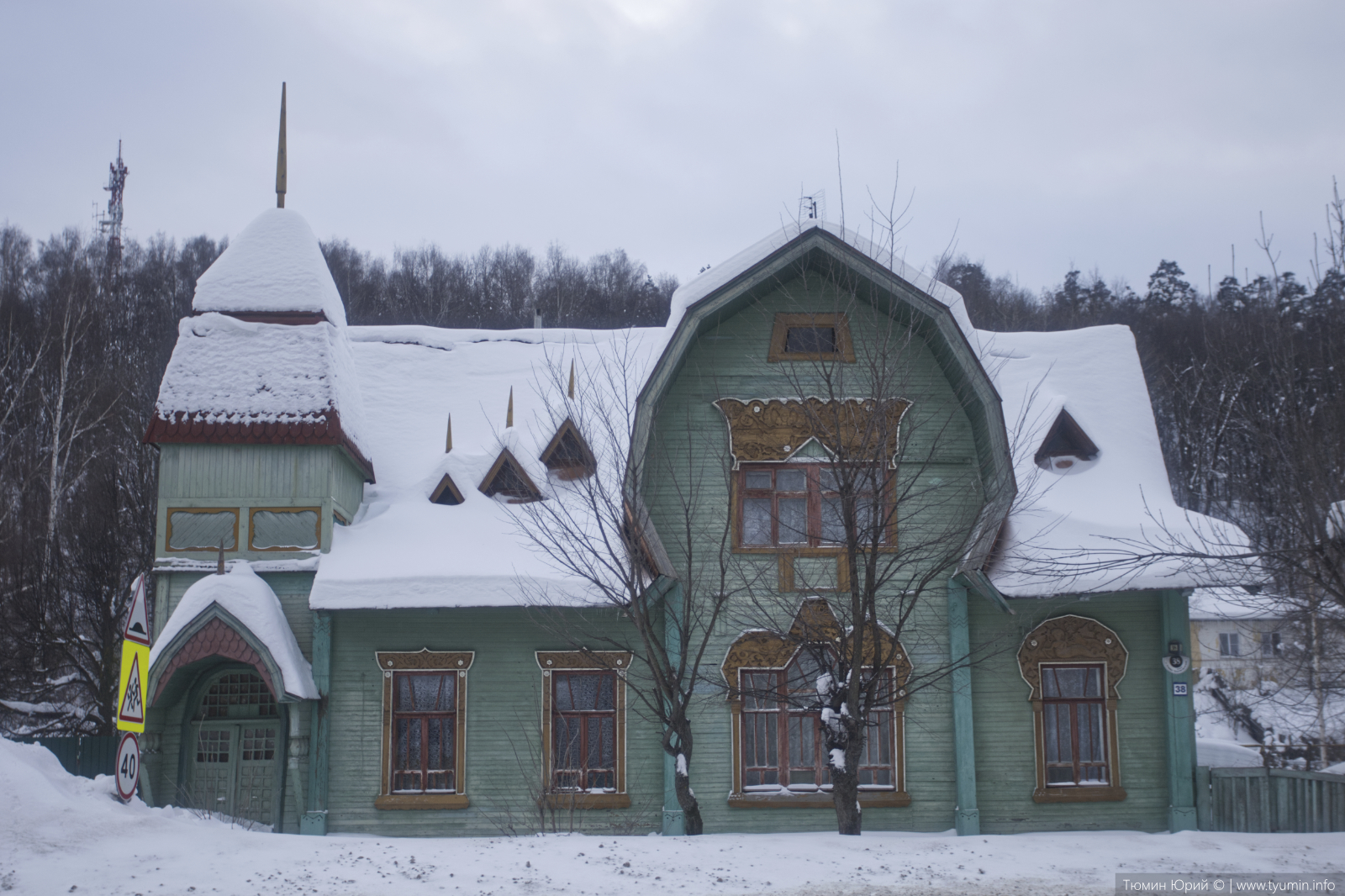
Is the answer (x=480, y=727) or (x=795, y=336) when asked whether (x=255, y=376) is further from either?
(x=795, y=336)

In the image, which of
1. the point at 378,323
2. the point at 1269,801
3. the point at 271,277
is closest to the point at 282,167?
the point at 271,277

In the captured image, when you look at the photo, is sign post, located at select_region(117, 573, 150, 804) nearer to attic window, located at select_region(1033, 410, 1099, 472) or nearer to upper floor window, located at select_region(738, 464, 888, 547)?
upper floor window, located at select_region(738, 464, 888, 547)

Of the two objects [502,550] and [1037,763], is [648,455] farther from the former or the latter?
[1037,763]

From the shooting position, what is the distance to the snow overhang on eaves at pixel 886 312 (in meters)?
13.3

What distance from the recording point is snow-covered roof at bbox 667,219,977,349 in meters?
13.7

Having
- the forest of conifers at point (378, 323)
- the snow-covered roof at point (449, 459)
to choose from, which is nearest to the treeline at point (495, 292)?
the forest of conifers at point (378, 323)

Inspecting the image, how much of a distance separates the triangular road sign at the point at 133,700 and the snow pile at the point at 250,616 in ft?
14.2

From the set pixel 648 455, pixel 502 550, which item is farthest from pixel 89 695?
pixel 648 455

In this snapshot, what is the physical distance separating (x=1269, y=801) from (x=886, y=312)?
7687 millimetres

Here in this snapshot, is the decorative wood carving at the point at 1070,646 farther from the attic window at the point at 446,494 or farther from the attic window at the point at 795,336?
the attic window at the point at 446,494

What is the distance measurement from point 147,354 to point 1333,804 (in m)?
37.5

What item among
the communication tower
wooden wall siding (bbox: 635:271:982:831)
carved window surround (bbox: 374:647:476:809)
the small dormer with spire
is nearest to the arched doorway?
carved window surround (bbox: 374:647:476:809)

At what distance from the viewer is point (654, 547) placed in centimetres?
1313

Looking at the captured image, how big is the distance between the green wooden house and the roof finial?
250 cm
